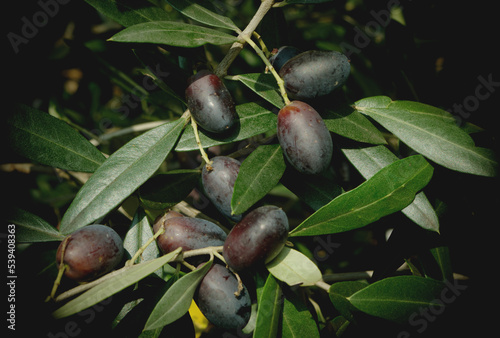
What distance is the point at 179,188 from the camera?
3.15 feet

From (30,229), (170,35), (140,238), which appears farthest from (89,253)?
(170,35)

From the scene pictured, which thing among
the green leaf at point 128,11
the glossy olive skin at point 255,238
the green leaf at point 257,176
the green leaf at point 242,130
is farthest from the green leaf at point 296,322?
the green leaf at point 128,11

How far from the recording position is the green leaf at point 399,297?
0.89 m

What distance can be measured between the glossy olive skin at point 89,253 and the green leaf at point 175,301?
19cm

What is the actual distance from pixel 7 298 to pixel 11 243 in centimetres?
15

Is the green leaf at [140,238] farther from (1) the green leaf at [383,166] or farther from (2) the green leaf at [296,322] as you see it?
(1) the green leaf at [383,166]

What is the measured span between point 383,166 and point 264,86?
40cm

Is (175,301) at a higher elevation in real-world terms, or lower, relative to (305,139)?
lower

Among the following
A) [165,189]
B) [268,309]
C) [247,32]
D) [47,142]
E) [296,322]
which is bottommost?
[296,322]

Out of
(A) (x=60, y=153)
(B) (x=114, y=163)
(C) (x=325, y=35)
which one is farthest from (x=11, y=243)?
(C) (x=325, y=35)

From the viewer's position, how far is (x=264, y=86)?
933 millimetres

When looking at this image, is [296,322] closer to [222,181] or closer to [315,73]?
[222,181]

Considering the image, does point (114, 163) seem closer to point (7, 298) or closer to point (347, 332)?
point (7, 298)

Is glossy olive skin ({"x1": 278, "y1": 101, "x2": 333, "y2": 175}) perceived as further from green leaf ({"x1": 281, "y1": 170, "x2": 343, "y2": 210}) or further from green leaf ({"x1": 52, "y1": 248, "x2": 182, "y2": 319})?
green leaf ({"x1": 52, "y1": 248, "x2": 182, "y2": 319})
